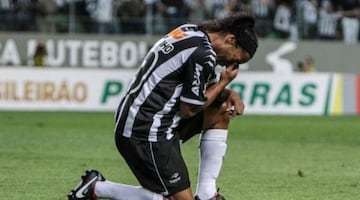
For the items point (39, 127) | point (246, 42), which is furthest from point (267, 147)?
point (246, 42)

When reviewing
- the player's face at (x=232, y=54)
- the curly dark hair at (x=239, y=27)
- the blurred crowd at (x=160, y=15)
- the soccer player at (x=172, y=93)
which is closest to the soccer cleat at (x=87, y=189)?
the soccer player at (x=172, y=93)

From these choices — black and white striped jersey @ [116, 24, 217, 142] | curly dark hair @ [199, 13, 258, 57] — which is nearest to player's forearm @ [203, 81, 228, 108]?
black and white striped jersey @ [116, 24, 217, 142]

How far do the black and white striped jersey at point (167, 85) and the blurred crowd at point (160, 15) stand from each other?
22.2 m

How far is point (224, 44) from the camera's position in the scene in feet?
27.0

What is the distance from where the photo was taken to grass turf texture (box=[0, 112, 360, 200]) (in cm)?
1106

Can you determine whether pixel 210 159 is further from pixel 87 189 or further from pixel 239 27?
pixel 239 27

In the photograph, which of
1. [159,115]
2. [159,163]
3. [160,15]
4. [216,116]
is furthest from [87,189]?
[160,15]

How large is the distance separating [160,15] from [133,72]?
376cm

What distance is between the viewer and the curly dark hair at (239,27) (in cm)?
823

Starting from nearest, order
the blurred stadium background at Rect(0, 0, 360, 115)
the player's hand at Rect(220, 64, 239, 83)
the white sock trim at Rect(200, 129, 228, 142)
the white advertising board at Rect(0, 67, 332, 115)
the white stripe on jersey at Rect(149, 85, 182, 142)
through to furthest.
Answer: the white stripe on jersey at Rect(149, 85, 182, 142)
the player's hand at Rect(220, 64, 239, 83)
the white sock trim at Rect(200, 129, 228, 142)
the white advertising board at Rect(0, 67, 332, 115)
the blurred stadium background at Rect(0, 0, 360, 115)

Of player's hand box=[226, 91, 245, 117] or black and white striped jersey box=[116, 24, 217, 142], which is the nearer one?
black and white striped jersey box=[116, 24, 217, 142]

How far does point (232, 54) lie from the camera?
8.27 m

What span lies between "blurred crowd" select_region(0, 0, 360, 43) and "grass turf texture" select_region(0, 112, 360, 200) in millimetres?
7425

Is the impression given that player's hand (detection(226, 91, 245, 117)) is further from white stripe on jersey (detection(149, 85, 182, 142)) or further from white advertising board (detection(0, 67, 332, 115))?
white advertising board (detection(0, 67, 332, 115))
